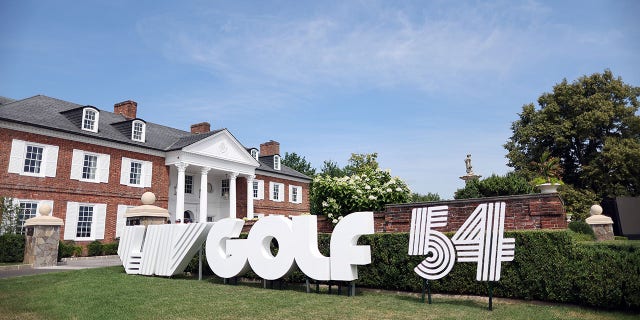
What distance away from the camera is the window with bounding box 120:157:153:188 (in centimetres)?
2423

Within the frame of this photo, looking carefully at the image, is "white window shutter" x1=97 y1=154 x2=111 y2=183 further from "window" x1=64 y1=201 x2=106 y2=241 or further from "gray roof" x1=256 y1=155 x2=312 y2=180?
"gray roof" x1=256 y1=155 x2=312 y2=180

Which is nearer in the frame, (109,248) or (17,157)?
(17,157)

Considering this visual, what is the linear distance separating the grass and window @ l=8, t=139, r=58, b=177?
41.0 ft

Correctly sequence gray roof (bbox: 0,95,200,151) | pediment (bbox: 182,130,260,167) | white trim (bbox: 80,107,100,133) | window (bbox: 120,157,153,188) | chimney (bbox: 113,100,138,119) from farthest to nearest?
chimney (bbox: 113,100,138,119) < pediment (bbox: 182,130,260,167) < window (bbox: 120,157,153,188) < white trim (bbox: 80,107,100,133) < gray roof (bbox: 0,95,200,151)

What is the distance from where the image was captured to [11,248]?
1684cm

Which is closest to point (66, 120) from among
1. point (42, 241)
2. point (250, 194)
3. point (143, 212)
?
point (42, 241)

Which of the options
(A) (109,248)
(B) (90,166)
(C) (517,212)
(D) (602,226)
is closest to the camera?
(C) (517,212)

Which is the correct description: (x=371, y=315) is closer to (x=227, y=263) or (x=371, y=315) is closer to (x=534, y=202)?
(x=534, y=202)

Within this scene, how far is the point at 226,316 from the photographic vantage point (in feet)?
20.8

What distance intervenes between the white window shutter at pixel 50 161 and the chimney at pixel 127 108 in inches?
296

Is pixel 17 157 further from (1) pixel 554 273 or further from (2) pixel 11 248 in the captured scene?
(1) pixel 554 273

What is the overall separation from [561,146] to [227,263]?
29.5m

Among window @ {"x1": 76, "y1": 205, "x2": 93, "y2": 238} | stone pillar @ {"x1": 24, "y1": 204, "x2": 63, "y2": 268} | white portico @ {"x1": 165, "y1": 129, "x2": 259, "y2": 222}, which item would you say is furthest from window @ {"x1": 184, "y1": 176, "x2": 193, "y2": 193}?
stone pillar @ {"x1": 24, "y1": 204, "x2": 63, "y2": 268}

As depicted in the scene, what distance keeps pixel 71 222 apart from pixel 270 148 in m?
20.2
